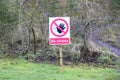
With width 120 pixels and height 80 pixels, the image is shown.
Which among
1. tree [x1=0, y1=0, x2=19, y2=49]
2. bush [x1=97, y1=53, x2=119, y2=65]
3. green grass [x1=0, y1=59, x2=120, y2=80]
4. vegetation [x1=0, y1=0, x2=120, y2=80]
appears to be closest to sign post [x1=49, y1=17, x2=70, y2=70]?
green grass [x1=0, y1=59, x2=120, y2=80]

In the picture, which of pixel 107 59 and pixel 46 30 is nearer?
pixel 107 59

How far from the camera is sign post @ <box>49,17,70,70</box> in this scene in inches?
420

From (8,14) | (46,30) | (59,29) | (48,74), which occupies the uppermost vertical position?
(8,14)

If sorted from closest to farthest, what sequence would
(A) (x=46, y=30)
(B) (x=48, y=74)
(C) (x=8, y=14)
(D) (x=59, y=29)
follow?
1. (B) (x=48, y=74)
2. (D) (x=59, y=29)
3. (C) (x=8, y=14)
4. (A) (x=46, y=30)

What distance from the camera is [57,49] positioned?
1568 cm

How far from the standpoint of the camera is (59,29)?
10695mm

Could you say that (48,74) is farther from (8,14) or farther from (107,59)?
(8,14)

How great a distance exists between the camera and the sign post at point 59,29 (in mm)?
10672

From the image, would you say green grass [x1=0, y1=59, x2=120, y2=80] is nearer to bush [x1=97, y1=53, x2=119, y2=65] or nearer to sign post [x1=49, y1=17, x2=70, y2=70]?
sign post [x1=49, y1=17, x2=70, y2=70]

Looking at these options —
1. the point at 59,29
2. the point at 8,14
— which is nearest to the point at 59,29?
the point at 59,29

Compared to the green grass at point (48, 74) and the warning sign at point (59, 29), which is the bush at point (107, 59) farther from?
the warning sign at point (59, 29)

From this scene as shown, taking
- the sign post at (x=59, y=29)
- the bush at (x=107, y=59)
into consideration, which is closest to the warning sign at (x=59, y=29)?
the sign post at (x=59, y=29)

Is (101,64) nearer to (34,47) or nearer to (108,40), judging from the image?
(34,47)

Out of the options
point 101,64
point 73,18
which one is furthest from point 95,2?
point 101,64
